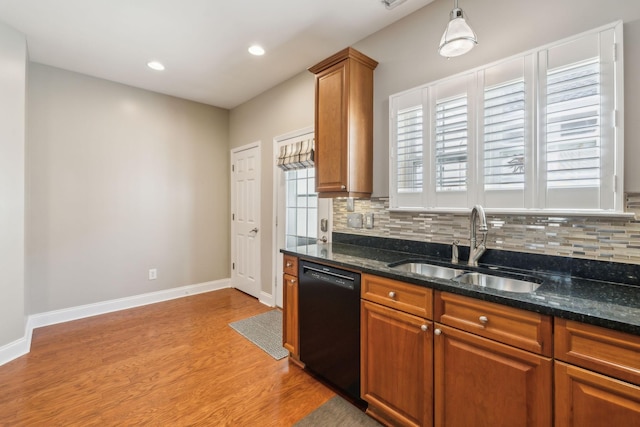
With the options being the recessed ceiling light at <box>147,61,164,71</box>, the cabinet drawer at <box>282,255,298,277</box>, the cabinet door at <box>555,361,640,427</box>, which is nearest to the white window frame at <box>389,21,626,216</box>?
the cabinet door at <box>555,361,640,427</box>

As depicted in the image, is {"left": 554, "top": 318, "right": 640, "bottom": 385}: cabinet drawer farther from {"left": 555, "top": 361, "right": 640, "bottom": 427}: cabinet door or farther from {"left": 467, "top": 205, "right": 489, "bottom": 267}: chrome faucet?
{"left": 467, "top": 205, "right": 489, "bottom": 267}: chrome faucet

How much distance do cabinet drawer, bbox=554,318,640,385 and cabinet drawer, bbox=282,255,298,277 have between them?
1.61m

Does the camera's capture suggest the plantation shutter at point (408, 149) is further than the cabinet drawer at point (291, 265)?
No

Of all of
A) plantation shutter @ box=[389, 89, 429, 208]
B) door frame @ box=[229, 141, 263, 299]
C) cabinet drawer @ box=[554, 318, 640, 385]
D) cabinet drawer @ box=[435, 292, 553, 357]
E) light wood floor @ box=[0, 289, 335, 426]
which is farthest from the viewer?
door frame @ box=[229, 141, 263, 299]

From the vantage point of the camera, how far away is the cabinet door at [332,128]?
2312 millimetres

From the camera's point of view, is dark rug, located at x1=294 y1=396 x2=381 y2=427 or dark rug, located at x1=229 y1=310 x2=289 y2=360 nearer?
dark rug, located at x1=294 y1=396 x2=381 y2=427

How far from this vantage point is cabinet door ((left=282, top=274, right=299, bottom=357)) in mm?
2312

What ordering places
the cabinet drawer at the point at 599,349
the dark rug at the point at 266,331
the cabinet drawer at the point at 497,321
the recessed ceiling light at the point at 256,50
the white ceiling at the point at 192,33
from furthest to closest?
1. the recessed ceiling light at the point at 256,50
2. the dark rug at the point at 266,331
3. the white ceiling at the point at 192,33
4. the cabinet drawer at the point at 497,321
5. the cabinet drawer at the point at 599,349

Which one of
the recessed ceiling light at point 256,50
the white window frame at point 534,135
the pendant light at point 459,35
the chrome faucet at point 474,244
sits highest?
the recessed ceiling light at point 256,50

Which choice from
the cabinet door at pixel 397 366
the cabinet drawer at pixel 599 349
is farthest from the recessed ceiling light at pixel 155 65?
the cabinet drawer at pixel 599 349

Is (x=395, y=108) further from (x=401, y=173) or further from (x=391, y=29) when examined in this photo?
(x=391, y=29)

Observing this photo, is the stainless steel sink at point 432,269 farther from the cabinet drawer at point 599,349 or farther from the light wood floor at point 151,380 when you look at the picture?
the light wood floor at point 151,380

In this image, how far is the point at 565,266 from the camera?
1560 millimetres

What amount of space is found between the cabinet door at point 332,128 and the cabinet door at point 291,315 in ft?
2.66
